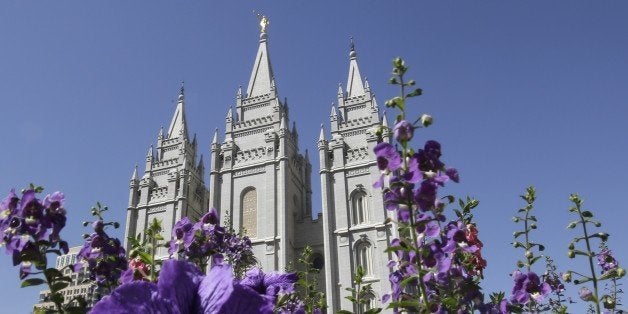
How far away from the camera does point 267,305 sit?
0.99 m

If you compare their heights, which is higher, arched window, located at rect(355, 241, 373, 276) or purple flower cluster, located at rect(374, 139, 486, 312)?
arched window, located at rect(355, 241, 373, 276)

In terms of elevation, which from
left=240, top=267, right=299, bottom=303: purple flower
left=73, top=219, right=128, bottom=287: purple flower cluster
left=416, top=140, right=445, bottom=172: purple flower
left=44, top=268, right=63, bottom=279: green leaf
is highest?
left=416, top=140, right=445, bottom=172: purple flower

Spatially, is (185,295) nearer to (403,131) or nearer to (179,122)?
(403,131)

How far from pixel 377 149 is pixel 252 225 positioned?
33.7 m

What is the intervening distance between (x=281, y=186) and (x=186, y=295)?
113 feet

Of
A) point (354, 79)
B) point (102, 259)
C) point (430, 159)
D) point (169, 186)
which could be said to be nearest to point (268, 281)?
point (430, 159)

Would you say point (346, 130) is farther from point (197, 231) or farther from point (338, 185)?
point (197, 231)

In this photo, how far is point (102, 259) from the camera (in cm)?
249

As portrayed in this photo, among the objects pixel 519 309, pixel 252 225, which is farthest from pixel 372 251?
pixel 519 309

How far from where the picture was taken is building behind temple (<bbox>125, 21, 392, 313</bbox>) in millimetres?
32938

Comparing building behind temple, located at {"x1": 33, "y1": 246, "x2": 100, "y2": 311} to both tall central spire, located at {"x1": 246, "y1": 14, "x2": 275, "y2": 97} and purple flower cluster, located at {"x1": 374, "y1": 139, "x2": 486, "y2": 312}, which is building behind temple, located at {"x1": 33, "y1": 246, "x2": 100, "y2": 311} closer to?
purple flower cluster, located at {"x1": 374, "y1": 139, "x2": 486, "y2": 312}

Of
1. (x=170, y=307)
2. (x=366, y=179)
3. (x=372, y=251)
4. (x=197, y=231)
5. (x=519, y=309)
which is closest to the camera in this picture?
(x=170, y=307)

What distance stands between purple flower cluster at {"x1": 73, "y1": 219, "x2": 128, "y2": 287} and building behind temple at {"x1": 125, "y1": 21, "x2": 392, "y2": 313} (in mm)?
28432

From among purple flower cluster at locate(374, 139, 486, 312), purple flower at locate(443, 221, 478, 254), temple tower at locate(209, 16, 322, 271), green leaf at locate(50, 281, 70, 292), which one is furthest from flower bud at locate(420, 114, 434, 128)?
temple tower at locate(209, 16, 322, 271)
